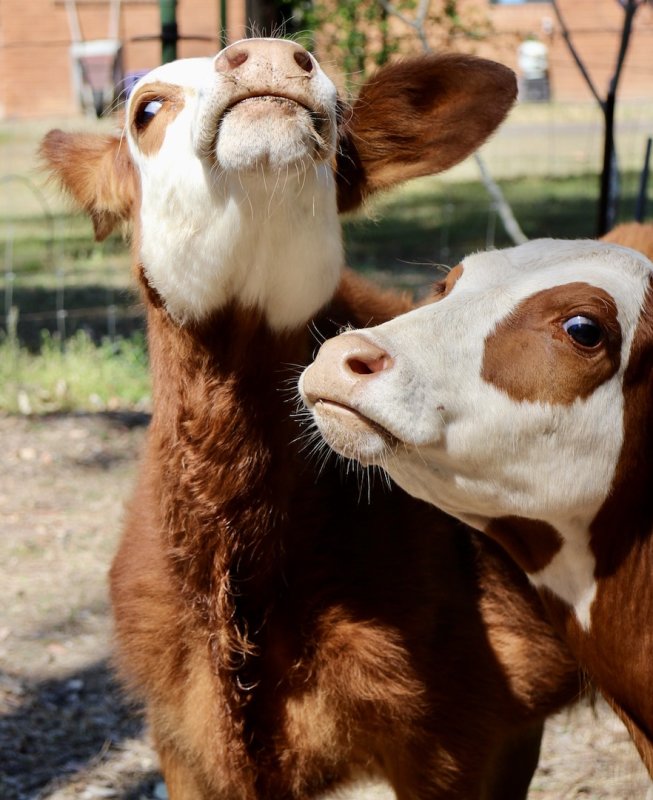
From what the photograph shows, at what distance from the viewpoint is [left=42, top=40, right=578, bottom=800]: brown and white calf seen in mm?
3027

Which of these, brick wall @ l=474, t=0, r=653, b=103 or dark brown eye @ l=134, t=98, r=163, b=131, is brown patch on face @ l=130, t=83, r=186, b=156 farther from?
brick wall @ l=474, t=0, r=653, b=103

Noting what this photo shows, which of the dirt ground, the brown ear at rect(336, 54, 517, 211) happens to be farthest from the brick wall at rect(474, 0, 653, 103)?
the brown ear at rect(336, 54, 517, 211)

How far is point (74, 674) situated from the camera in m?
4.86

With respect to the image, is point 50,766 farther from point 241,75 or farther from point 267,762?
point 241,75

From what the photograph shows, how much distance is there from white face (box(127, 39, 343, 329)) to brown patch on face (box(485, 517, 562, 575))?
2.52 feet

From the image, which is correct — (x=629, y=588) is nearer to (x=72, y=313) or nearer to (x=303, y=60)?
(x=303, y=60)

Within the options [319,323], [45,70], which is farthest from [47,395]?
[45,70]

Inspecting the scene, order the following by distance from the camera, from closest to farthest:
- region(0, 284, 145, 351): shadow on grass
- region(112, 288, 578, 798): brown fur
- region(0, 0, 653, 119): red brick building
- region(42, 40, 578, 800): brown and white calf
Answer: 1. region(42, 40, 578, 800): brown and white calf
2. region(112, 288, 578, 798): brown fur
3. region(0, 284, 145, 351): shadow on grass
4. region(0, 0, 653, 119): red brick building

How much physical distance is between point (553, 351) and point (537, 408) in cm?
13

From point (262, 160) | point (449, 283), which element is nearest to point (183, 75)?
point (262, 160)

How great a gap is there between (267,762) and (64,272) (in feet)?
30.7

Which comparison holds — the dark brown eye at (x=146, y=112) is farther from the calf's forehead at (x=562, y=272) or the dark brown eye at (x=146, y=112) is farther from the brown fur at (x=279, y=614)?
the calf's forehead at (x=562, y=272)

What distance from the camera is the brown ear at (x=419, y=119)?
3.40 m

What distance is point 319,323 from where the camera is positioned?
3.47 meters
